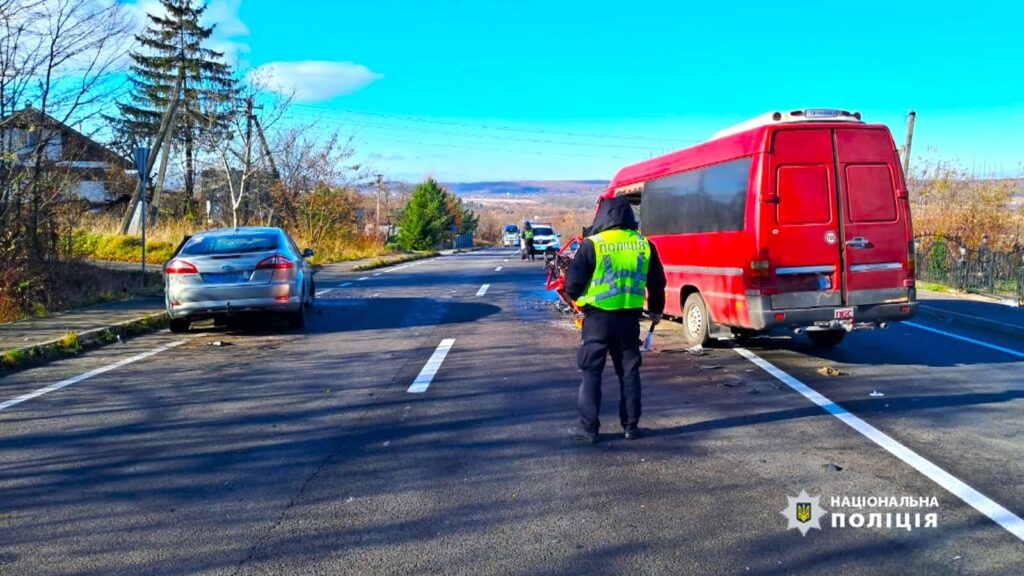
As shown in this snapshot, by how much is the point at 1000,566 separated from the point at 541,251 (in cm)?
3435

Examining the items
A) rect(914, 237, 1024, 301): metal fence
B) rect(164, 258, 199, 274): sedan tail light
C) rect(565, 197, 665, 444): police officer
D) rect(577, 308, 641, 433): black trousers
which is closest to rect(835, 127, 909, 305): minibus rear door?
rect(565, 197, 665, 444): police officer

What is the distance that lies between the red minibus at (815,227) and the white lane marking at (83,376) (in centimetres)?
695

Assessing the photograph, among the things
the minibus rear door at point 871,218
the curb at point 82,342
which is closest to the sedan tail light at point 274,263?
the curb at point 82,342

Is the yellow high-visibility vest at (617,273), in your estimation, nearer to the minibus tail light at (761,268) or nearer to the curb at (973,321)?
the minibus tail light at (761,268)

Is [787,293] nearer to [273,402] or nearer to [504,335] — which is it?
[504,335]

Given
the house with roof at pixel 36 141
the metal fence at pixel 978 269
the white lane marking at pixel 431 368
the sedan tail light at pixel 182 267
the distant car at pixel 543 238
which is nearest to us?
the white lane marking at pixel 431 368

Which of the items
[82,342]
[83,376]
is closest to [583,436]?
[83,376]

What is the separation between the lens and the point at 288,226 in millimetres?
35844

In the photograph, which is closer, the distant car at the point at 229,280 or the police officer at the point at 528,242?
the distant car at the point at 229,280

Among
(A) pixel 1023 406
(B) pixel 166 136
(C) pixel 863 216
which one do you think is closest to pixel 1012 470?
(A) pixel 1023 406

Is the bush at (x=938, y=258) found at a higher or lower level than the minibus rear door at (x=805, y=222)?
lower

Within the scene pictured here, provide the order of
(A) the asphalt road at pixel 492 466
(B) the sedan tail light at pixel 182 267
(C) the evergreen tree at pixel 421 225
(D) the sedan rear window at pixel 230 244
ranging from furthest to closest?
(C) the evergreen tree at pixel 421 225
(D) the sedan rear window at pixel 230 244
(B) the sedan tail light at pixel 182 267
(A) the asphalt road at pixel 492 466

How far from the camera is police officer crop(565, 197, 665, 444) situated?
5.85 metres

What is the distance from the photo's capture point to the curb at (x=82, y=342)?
9488 millimetres
